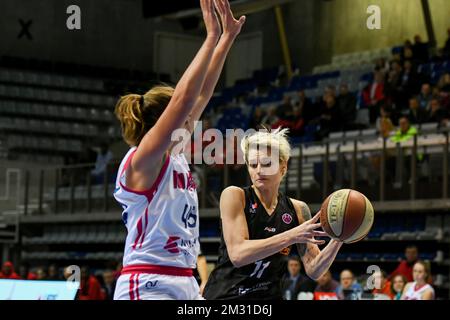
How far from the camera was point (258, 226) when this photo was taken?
4891 millimetres

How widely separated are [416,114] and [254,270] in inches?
362

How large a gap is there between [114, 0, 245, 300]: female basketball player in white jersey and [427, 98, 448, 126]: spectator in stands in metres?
9.58

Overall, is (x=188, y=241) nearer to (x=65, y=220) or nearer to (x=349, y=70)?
(x=65, y=220)

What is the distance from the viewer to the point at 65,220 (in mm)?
17609

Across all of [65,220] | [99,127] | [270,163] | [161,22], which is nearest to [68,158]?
[99,127]

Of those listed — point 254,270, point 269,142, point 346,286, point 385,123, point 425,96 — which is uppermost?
point 425,96

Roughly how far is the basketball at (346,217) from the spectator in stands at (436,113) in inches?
334

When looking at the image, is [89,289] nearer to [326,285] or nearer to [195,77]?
[326,285]

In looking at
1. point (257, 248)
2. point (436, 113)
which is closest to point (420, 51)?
point (436, 113)

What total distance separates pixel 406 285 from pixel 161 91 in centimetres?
673

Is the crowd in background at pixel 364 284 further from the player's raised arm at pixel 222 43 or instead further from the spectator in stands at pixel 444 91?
the player's raised arm at pixel 222 43

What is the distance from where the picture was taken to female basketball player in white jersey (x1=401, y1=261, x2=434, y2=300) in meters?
9.84

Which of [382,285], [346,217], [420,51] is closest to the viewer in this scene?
[346,217]

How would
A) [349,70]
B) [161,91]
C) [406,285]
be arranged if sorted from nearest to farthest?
[161,91]
[406,285]
[349,70]
